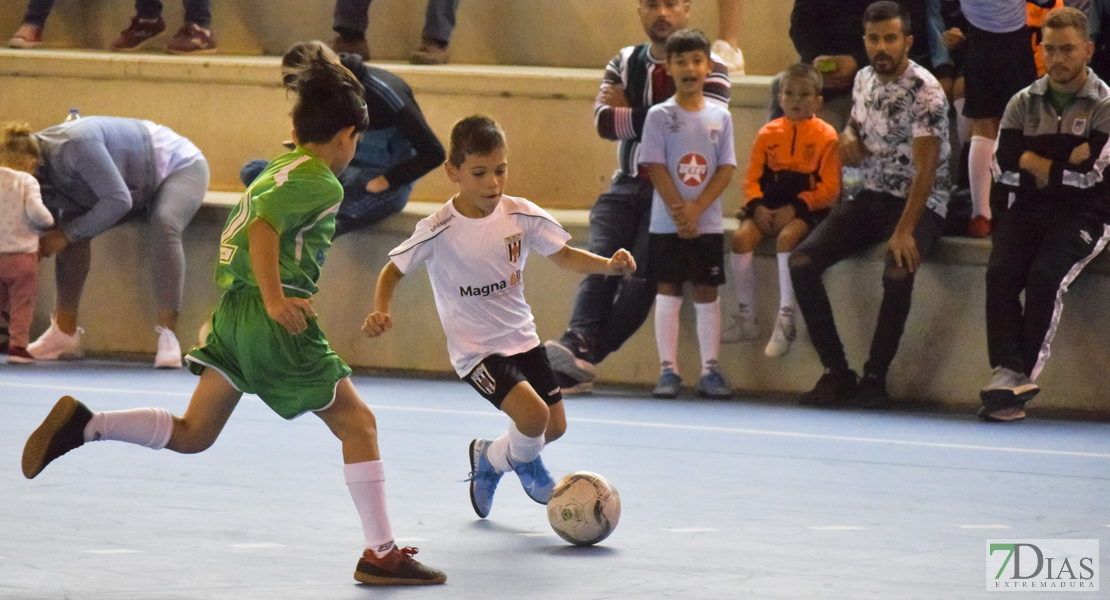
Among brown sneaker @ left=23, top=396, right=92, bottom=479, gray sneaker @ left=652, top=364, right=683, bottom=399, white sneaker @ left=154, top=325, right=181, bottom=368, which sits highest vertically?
brown sneaker @ left=23, top=396, right=92, bottom=479

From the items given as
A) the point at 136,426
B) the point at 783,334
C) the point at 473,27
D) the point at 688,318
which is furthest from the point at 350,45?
the point at 136,426

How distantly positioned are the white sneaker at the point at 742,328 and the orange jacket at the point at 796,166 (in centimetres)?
60

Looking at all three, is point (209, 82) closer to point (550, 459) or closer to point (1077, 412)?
point (550, 459)

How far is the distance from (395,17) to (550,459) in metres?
5.69

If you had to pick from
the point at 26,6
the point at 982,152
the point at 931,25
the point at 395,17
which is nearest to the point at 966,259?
the point at 982,152

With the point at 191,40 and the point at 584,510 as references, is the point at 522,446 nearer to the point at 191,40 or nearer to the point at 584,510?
the point at 584,510

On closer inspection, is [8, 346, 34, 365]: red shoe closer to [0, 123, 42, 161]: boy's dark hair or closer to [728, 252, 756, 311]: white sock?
[0, 123, 42, 161]: boy's dark hair

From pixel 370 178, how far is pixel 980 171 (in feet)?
11.2

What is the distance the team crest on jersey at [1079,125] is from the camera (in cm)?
682

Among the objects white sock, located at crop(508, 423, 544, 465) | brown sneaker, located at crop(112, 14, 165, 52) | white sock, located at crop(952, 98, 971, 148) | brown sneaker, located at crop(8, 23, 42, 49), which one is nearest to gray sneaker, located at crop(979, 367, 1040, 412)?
white sock, located at crop(952, 98, 971, 148)

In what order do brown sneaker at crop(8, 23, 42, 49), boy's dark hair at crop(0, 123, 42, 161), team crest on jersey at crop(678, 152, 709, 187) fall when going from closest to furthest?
team crest on jersey at crop(678, 152, 709, 187) → boy's dark hair at crop(0, 123, 42, 161) → brown sneaker at crop(8, 23, 42, 49)

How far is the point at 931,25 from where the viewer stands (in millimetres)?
7953

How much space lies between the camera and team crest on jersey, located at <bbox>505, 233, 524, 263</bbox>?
469 cm

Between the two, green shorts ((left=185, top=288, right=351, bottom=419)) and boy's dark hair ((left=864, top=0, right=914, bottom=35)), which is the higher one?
boy's dark hair ((left=864, top=0, right=914, bottom=35))
